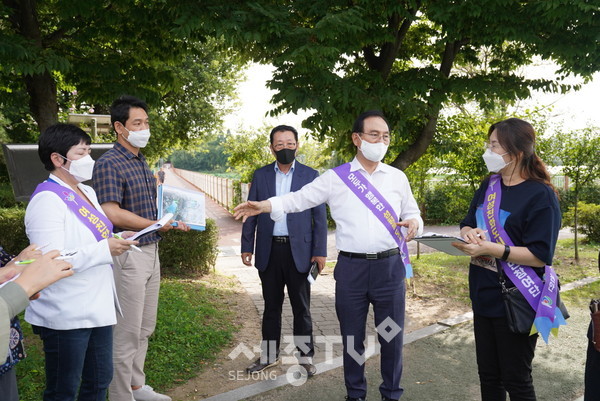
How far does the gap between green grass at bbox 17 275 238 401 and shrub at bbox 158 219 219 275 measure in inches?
53.0

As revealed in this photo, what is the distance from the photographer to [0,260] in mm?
2432

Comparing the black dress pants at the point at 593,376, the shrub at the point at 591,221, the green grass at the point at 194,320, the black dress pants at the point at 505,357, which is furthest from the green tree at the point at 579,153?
the black dress pants at the point at 593,376

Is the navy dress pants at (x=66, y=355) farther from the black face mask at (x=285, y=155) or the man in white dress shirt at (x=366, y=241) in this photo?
the black face mask at (x=285, y=155)

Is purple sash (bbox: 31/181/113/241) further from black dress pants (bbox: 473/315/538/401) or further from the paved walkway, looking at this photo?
black dress pants (bbox: 473/315/538/401)

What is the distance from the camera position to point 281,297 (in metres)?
4.70

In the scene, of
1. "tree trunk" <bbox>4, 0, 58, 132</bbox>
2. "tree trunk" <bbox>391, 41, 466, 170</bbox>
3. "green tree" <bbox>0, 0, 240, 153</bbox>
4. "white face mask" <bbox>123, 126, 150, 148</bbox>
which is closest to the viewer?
"white face mask" <bbox>123, 126, 150, 148</bbox>

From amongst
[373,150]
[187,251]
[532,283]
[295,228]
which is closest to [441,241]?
[532,283]

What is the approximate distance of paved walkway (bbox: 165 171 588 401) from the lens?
4250 millimetres

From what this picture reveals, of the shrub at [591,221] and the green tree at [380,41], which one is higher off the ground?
the green tree at [380,41]

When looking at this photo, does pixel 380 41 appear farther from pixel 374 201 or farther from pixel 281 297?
pixel 281 297

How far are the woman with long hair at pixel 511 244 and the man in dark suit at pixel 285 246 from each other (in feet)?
5.61

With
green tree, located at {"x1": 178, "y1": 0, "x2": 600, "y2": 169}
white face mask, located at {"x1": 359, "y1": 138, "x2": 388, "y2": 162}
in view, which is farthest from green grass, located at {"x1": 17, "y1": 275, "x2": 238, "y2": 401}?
green tree, located at {"x1": 178, "y1": 0, "x2": 600, "y2": 169}

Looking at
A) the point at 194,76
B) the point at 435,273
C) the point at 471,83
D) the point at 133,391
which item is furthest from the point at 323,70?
the point at 194,76

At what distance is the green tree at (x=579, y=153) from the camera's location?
12.4m
